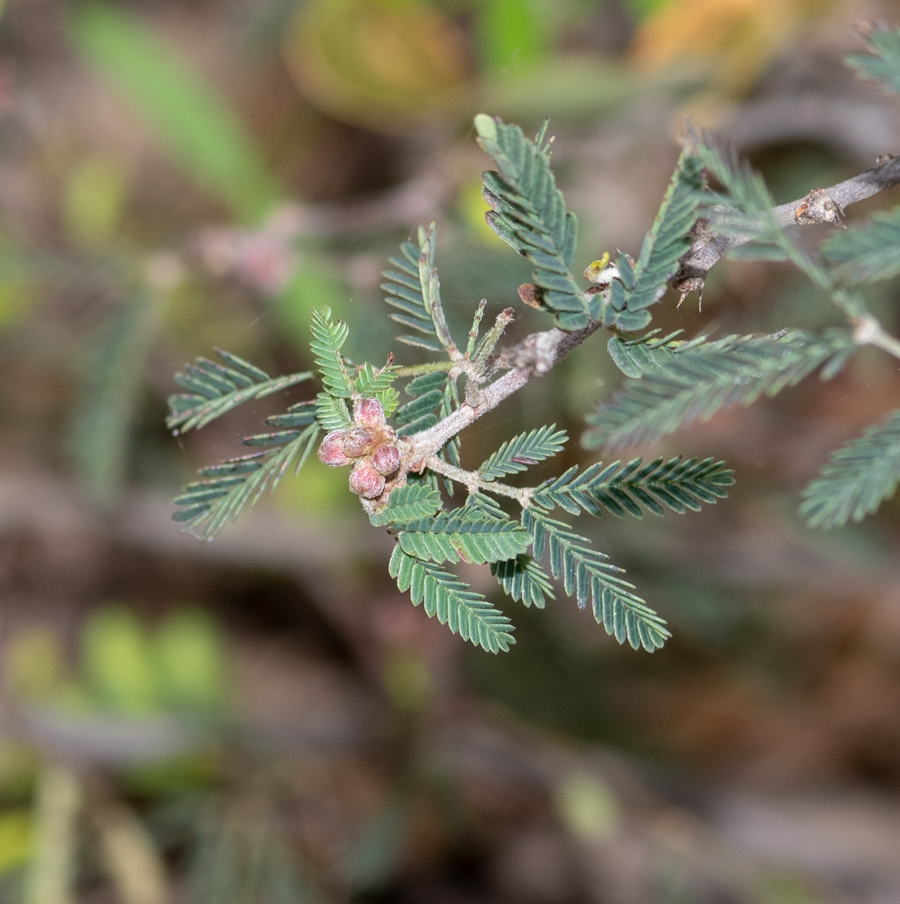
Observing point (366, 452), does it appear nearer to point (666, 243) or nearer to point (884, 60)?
point (666, 243)

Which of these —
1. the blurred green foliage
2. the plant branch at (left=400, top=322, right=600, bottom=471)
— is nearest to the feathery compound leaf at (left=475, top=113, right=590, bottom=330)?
the plant branch at (left=400, top=322, right=600, bottom=471)

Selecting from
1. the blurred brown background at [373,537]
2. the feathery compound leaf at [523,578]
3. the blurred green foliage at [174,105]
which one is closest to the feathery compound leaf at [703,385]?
the feathery compound leaf at [523,578]

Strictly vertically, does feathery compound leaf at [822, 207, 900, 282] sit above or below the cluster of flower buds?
above

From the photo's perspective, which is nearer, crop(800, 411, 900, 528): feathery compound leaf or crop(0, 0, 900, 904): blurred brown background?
crop(800, 411, 900, 528): feathery compound leaf

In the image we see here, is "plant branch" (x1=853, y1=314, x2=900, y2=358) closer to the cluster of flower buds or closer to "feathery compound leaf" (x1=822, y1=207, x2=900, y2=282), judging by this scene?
"feathery compound leaf" (x1=822, y1=207, x2=900, y2=282)

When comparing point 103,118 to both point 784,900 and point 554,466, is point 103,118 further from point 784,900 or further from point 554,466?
point 784,900

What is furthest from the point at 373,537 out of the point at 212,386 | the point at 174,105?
the point at 212,386

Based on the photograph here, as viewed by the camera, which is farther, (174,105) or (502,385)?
(174,105)
